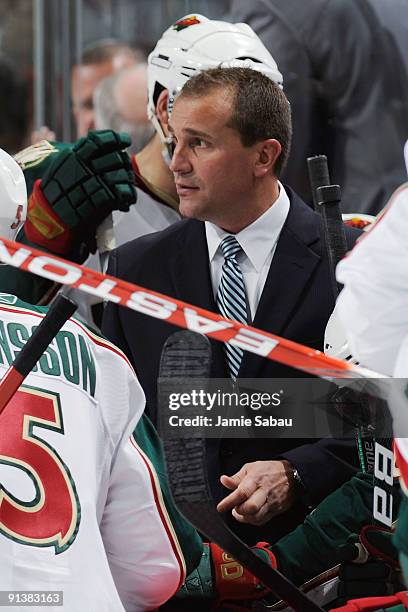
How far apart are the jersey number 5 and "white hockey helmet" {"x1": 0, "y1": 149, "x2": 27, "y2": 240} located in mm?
388

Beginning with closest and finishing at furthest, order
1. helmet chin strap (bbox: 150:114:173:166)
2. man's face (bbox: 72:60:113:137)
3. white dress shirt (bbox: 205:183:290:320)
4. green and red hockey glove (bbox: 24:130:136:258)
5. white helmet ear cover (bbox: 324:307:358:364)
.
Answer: white helmet ear cover (bbox: 324:307:358:364)
white dress shirt (bbox: 205:183:290:320)
green and red hockey glove (bbox: 24:130:136:258)
helmet chin strap (bbox: 150:114:173:166)
man's face (bbox: 72:60:113:137)

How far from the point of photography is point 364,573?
2.11 meters

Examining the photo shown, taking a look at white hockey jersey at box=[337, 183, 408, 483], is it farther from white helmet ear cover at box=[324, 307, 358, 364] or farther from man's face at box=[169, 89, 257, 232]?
man's face at box=[169, 89, 257, 232]

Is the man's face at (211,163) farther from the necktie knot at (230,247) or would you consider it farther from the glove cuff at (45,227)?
the glove cuff at (45,227)

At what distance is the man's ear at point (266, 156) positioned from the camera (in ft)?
8.98

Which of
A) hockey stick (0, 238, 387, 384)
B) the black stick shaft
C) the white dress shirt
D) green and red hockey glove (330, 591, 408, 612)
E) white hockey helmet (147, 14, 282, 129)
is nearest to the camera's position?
hockey stick (0, 238, 387, 384)

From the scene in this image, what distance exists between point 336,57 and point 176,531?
2468 millimetres

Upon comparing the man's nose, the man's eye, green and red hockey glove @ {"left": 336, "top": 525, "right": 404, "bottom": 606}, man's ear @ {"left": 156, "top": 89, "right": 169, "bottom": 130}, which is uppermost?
man's ear @ {"left": 156, "top": 89, "right": 169, "bottom": 130}

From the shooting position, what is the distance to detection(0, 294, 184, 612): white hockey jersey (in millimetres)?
1842

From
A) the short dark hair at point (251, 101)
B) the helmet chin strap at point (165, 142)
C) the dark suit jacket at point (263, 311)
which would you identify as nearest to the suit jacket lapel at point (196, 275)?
the dark suit jacket at point (263, 311)

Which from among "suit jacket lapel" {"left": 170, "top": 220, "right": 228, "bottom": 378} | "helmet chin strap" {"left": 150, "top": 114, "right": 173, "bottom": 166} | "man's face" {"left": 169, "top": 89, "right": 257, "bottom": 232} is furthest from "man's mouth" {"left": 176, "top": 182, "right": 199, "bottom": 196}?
"helmet chin strap" {"left": 150, "top": 114, "right": 173, "bottom": 166}

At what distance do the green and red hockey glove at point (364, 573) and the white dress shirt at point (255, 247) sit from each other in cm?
68

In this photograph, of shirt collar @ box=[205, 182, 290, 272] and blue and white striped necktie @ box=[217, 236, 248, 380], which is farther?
shirt collar @ box=[205, 182, 290, 272]

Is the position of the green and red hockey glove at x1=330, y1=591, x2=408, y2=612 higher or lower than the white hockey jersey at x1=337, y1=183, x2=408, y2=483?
lower
